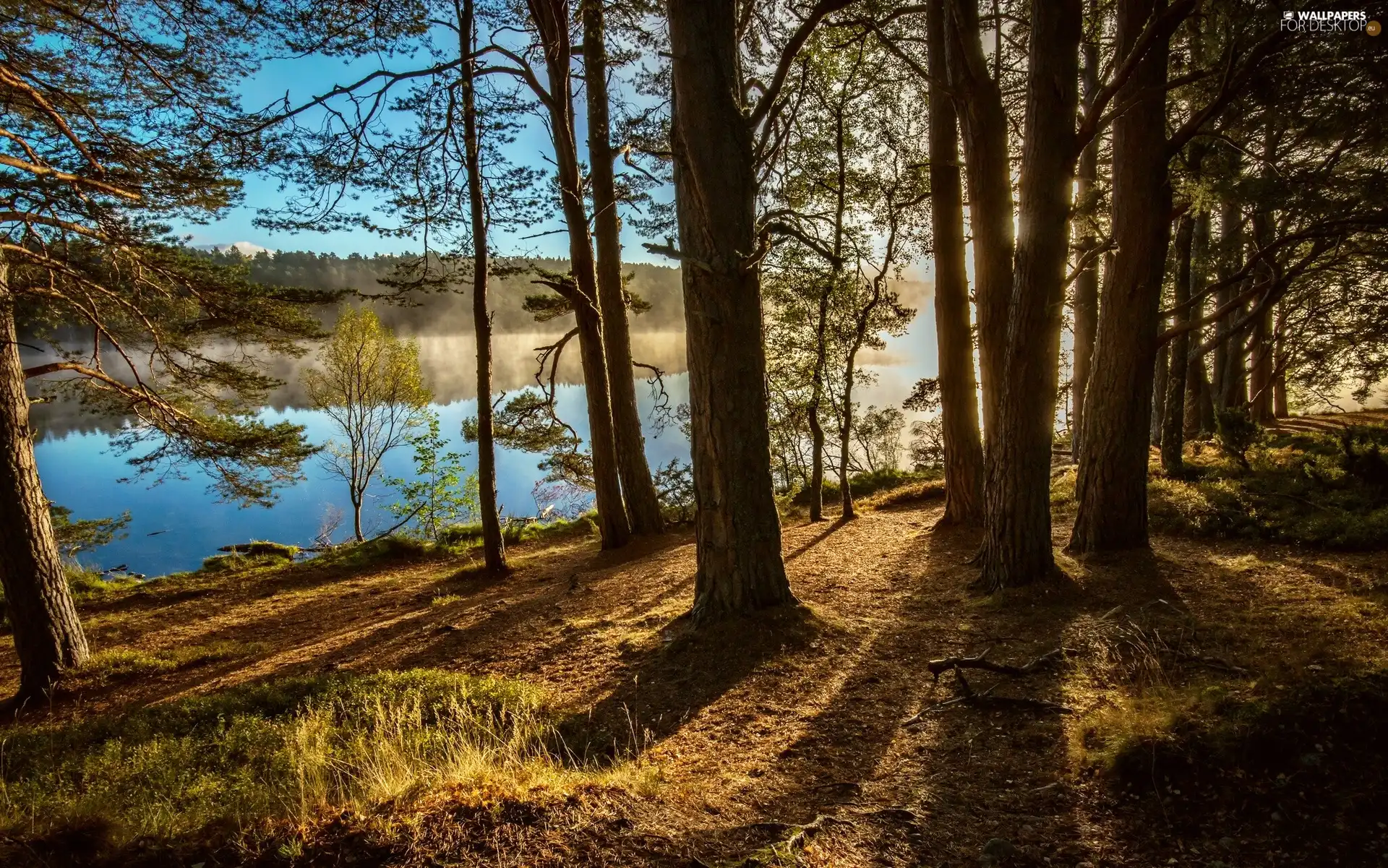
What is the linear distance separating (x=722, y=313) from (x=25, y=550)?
753 cm

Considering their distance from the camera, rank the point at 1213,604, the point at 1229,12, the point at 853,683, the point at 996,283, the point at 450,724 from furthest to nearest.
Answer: the point at 996,283 < the point at 1229,12 < the point at 1213,604 < the point at 853,683 < the point at 450,724

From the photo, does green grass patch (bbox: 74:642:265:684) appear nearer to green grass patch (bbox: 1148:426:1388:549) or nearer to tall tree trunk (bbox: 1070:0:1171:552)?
tall tree trunk (bbox: 1070:0:1171:552)

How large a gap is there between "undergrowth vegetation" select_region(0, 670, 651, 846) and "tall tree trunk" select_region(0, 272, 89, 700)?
1.49 m

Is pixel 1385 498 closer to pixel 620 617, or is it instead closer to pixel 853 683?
pixel 853 683

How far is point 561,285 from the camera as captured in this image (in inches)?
369

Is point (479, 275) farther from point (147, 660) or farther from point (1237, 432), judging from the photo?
point (1237, 432)

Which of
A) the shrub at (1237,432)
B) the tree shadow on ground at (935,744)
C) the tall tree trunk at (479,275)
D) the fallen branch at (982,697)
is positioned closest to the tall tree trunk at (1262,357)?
the shrub at (1237,432)

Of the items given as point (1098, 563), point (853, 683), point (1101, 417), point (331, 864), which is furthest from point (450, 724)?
point (1101, 417)

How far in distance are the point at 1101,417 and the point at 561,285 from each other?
275 inches

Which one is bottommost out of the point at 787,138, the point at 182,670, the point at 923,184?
the point at 182,670

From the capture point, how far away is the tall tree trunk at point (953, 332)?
8.36m

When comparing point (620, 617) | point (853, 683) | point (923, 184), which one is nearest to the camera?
point (853, 683)

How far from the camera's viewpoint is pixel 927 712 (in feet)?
12.1

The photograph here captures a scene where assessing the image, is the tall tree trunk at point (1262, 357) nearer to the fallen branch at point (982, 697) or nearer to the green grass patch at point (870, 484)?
the green grass patch at point (870, 484)
